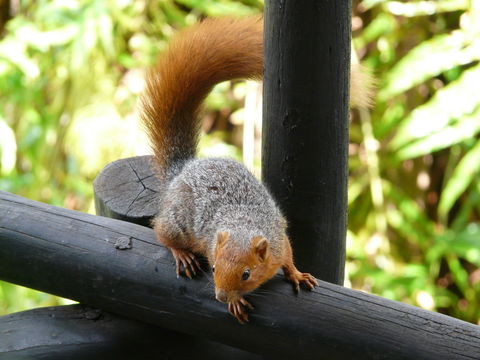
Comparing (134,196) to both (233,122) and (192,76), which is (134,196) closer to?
(192,76)

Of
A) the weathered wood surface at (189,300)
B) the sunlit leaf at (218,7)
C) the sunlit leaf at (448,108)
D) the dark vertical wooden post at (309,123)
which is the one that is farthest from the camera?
the sunlit leaf at (218,7)

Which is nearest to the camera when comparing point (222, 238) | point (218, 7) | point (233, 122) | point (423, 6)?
point (222, 238)

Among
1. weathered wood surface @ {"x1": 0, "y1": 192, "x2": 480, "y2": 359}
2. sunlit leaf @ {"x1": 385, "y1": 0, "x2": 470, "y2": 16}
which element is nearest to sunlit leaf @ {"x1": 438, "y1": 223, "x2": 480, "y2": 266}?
sunlit leaf @ {"x1": 385, "y1": 0, "x2": 470, "y2": 16}

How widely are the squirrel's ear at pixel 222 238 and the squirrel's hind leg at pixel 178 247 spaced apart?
3.3 inches

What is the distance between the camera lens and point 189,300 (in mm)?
1367

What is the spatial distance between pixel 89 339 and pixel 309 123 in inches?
27.3

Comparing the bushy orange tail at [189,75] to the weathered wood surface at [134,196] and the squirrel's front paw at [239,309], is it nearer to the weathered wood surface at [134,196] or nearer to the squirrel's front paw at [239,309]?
the weathered wood surface at [134,196]

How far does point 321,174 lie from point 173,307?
0.48 m

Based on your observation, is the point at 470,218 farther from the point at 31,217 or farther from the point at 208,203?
the point at 31,217

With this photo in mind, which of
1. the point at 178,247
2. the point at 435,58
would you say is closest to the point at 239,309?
the point at 178,247

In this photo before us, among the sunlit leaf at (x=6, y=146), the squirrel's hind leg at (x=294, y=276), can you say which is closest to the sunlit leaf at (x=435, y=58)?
the squirrel's hind leg at (x=294, y=276)

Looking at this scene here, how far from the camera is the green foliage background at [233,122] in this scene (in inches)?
114

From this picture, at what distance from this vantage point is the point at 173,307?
137 centimetres

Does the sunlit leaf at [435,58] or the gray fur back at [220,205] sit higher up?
the sunlit leaf at [435,58]
